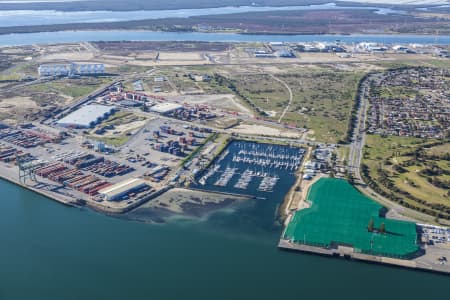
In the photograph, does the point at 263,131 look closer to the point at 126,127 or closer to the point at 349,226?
the point at 126,127

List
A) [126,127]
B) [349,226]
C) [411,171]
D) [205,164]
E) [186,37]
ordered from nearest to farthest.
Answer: [349,226] < [411,171] < [205,164] < [126,127] < [186,37]

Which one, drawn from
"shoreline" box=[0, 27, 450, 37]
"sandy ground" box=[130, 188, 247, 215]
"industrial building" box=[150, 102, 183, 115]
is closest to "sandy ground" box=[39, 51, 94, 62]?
"shoreline" box=[0, 27, 450, 37]

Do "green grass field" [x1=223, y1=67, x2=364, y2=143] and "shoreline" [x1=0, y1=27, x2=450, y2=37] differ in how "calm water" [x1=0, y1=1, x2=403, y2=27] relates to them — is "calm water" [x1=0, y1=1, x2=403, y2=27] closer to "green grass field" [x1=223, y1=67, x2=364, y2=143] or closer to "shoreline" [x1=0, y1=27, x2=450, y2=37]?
"shoreline" [x1=0, y1=27, x2=450, y2=37]

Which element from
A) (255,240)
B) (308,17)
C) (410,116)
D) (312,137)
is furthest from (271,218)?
(308,17)

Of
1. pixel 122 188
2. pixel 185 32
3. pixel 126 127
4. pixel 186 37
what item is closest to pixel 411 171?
pixel 122 188

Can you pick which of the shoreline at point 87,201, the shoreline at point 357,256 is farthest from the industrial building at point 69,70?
the shoreline at point 357,256

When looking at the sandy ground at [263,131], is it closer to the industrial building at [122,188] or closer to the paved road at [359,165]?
the paved road at [359,165]
